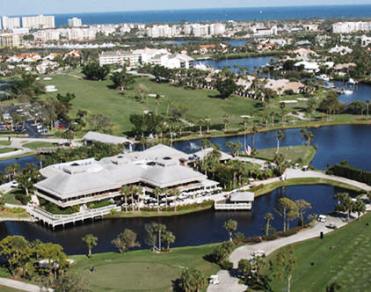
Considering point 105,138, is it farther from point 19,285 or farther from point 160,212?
point 19,285

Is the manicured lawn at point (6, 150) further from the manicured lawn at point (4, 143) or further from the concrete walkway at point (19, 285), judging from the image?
the concrete walkway at point (19, 285)

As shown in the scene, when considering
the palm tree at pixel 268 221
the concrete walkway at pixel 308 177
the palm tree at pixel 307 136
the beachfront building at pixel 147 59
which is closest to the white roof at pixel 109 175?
the concrete walkway at pixel 308 177

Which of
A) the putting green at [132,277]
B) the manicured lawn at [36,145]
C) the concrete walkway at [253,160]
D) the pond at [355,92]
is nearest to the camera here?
the putting green at [132,277]

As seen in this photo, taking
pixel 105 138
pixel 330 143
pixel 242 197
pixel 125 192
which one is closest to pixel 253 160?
pixel 242 197

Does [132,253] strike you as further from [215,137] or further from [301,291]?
[215,137]

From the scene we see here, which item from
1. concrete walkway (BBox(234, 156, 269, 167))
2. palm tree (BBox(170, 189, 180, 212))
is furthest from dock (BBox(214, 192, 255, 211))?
concrete walkway (BBox(234, 156, 269, 167))

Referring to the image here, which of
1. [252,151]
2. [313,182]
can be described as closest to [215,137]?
[252,151]

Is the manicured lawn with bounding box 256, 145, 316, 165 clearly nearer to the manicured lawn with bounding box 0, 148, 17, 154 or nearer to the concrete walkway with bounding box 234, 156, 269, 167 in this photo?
the concrete walkway with bounding box 234, 156, 269, 167

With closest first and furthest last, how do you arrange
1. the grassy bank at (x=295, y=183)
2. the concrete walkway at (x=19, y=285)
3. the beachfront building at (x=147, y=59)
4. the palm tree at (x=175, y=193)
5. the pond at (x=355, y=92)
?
the concrete walkway at (x=19, y=285)
the palm tree at (x=175, y=193)
the grassy bank at (x=295, y=183)
the pond at (x=355, y=92)
the beachfront building at (x=147, y=59)
